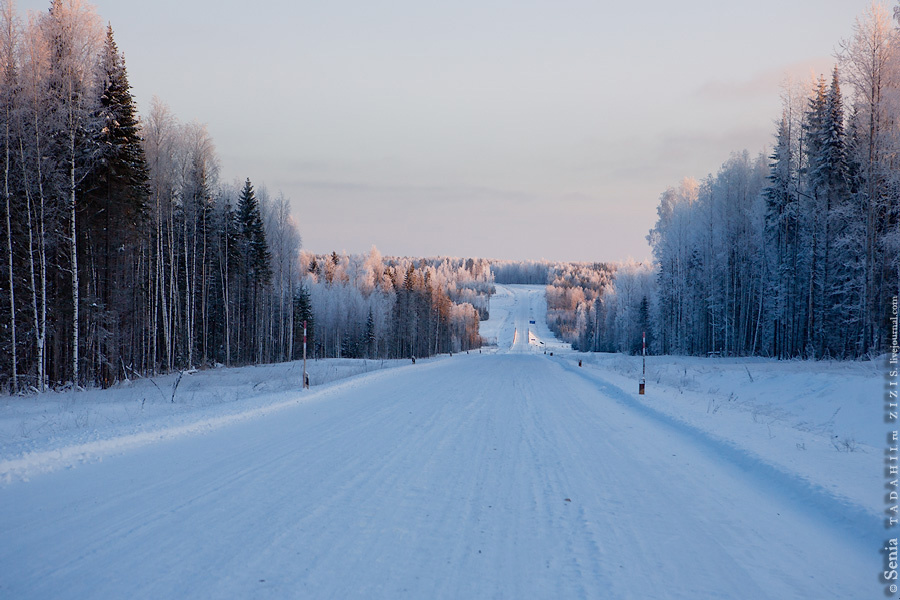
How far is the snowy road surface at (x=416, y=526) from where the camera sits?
360cm

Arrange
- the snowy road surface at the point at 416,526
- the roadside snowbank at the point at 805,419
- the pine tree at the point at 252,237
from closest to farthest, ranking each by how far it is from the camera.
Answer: the snowy road surface at the point at 416,526, the roadside snowbank at the point at 805,419, the pine tree at the point at 252,237

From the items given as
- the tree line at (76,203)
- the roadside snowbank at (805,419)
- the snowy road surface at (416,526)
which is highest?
the tree line at (76,203)

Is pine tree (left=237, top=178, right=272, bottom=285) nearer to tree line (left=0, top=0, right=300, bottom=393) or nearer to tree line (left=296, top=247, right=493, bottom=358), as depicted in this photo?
tree line (left=0, top=0, right=300, bottom=393)

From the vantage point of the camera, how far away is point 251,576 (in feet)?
12.0

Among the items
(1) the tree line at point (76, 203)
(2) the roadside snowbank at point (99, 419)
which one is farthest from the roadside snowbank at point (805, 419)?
(1) the tree line at point (76, 203)

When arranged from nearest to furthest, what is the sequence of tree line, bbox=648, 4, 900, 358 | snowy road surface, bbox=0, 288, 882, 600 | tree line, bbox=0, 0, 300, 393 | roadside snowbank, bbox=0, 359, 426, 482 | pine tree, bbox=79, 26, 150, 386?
snowy road surface, bbox=0, 288, 882, 600 → roadside snowbank, bbox=0, 359, 426, 482 → tree line, bbox=0, 0, 300, 393 → pine tree, bbox=79, 26, 150, 386 → tree line, bbox=648, 4, 900, 358

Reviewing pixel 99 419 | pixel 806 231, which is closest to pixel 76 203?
pixel 99 419

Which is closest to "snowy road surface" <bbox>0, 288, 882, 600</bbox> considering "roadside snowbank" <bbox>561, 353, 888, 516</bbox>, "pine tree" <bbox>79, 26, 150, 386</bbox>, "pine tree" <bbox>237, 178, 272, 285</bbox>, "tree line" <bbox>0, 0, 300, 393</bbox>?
"roadside snowbank" <bbox>561, 353, 888, 516</bbox>

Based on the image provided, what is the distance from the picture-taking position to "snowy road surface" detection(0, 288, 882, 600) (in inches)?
142

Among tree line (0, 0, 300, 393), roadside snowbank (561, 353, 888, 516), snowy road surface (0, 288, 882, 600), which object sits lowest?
roadside snowbank (561, 353, 888, 516)

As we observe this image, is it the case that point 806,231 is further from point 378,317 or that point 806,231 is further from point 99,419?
point 378,317

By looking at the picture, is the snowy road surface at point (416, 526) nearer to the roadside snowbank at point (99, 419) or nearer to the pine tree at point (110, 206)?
the roadside snowbank at point (99, 419)

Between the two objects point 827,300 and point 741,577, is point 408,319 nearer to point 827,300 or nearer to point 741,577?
point 827,300

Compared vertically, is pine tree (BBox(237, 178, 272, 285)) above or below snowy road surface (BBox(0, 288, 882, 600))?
above
